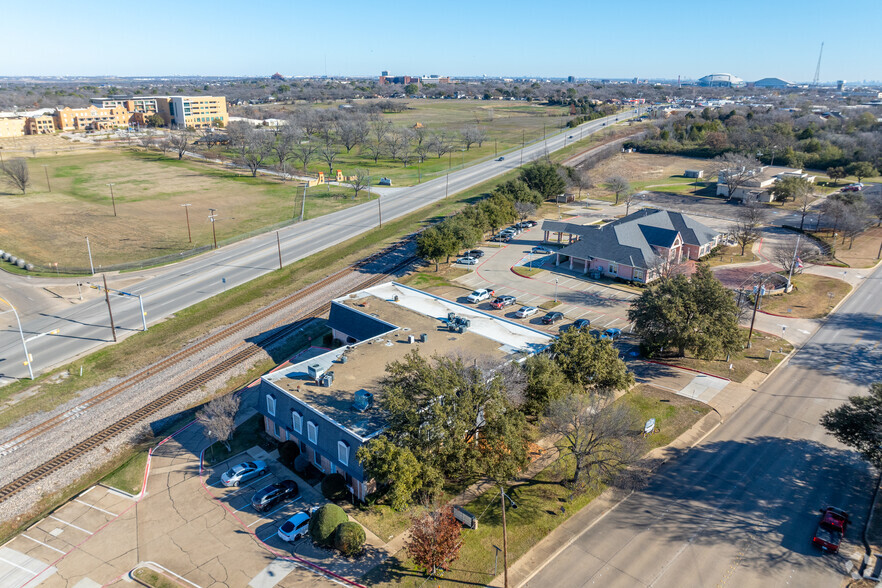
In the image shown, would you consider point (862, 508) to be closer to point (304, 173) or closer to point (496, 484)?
point (496, 484)

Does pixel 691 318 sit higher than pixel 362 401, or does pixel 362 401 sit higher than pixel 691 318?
pixel 691 318

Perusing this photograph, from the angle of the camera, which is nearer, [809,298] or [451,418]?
[451,418]

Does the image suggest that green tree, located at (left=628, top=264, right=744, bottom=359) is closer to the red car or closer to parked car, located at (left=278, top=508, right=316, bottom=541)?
the red car

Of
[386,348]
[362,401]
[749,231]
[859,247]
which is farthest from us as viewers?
[859,247]

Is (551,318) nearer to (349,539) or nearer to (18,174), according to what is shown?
(349,539)

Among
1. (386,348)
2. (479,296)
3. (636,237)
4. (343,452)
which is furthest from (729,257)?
(343,452)

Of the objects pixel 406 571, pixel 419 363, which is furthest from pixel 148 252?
pixel 406 571

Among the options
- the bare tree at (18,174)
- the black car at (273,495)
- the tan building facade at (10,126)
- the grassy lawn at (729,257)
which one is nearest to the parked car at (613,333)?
the grassy lawn at (729,257)

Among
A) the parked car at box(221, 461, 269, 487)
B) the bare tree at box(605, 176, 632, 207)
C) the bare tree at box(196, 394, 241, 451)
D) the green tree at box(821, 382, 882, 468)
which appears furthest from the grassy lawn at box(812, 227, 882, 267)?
the bare tree at box(196, 394, 241, 451)
